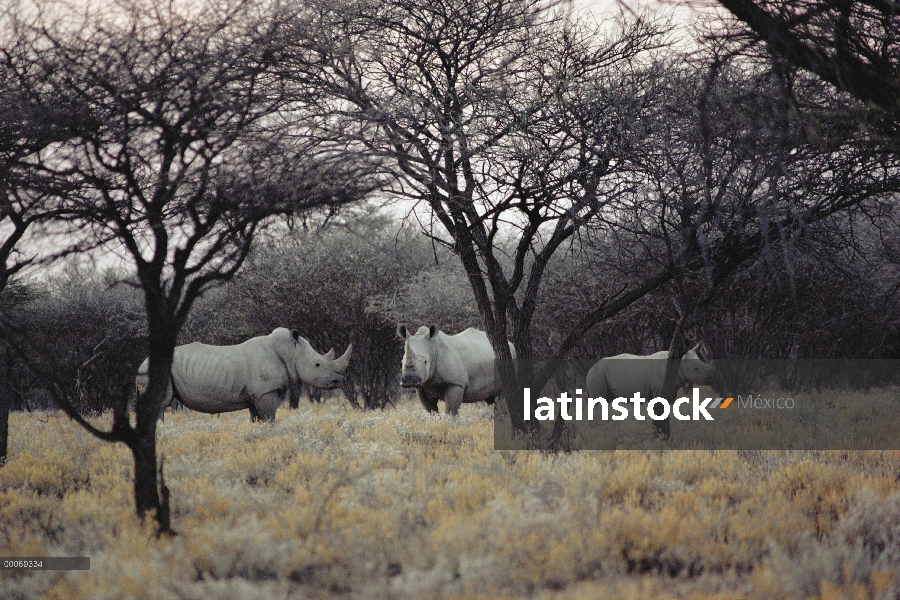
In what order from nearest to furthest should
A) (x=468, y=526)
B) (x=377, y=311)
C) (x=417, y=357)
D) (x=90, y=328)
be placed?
1. (x=468, y=526)
2. (x=417, y=357)
3. (x=377, y=311)
4. (x=90, y=328)

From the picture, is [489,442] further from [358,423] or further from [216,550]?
[216,550]

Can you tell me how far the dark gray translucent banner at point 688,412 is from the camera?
971 cm

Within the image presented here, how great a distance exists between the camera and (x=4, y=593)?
4551 millimetres

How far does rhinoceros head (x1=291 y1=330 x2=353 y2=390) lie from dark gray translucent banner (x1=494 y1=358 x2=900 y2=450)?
8.32 ft

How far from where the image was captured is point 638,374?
47.5ft

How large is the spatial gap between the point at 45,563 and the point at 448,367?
765 centimetres

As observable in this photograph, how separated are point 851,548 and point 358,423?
333 inches

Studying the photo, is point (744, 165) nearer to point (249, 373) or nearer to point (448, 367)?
point (448, 367)

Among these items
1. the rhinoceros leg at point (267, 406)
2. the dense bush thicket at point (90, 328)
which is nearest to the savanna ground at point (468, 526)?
the rhinoceros leg at point (267, 406)

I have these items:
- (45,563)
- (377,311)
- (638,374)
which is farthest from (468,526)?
(377,311)

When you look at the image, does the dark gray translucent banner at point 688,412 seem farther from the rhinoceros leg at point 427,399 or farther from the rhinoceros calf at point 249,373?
the rhinoceros calf at point 249,373

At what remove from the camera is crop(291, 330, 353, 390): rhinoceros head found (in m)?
12.2

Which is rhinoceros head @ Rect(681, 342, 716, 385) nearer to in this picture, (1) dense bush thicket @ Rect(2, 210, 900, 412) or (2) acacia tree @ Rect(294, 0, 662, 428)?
(1) dense bush thicket @ Rect(2, 210, 900, 412)

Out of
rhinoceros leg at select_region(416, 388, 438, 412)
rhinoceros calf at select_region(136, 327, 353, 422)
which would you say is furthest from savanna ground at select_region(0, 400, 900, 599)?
rhinoceros leg at select_region(416, 388, 438, 412)
